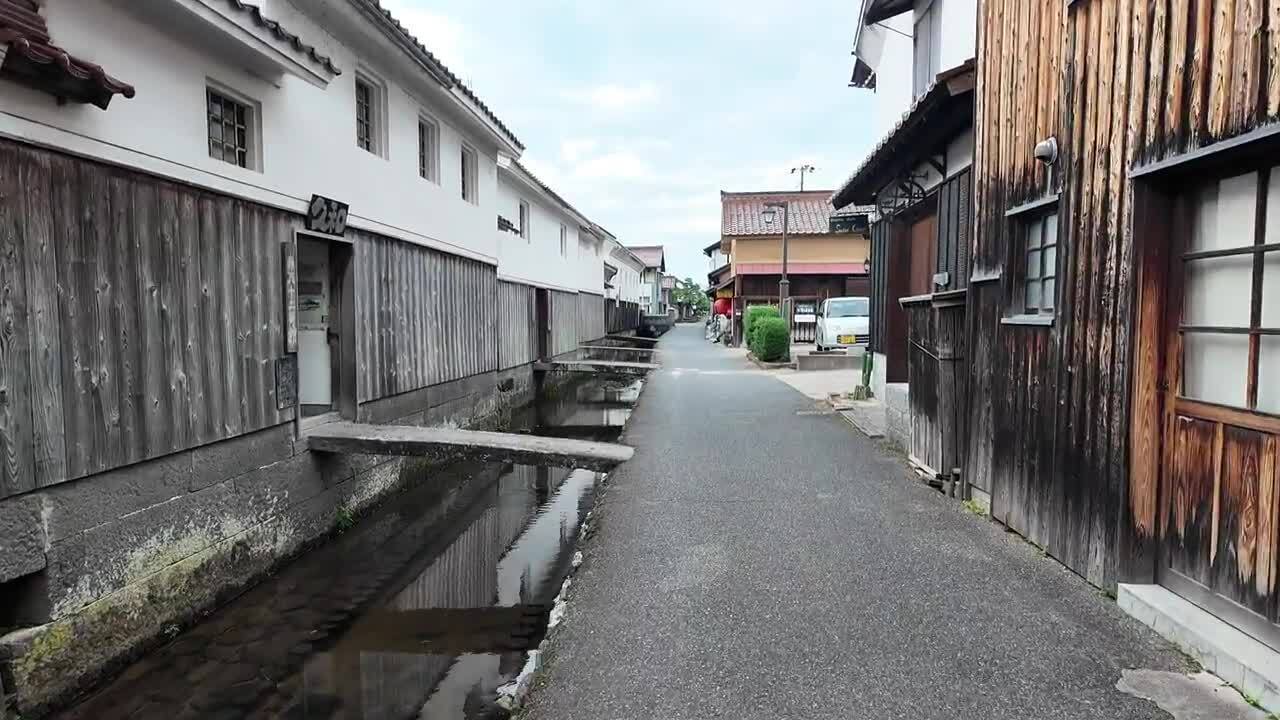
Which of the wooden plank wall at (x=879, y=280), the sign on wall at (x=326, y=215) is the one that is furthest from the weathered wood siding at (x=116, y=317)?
the wooden plank wall at (x=879, y=280)

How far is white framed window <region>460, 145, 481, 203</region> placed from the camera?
12.8m

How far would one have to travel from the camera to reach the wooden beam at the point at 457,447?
737 cm

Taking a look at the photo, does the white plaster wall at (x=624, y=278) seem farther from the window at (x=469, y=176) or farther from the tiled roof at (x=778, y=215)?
the window at (x=469, y=176)

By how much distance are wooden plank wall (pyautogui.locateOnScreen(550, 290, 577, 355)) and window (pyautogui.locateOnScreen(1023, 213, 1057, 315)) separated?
1544cm

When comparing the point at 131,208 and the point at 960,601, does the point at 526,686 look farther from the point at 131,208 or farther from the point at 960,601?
the point at 131,208

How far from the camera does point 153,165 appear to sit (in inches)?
206

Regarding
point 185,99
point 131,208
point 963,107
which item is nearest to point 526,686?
point 131,208

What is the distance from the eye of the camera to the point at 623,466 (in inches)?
310

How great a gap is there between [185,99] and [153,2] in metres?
0.79

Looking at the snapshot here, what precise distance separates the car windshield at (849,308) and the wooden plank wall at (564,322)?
800 centimetres

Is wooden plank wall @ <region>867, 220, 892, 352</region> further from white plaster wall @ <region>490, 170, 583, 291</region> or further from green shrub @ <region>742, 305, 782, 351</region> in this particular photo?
green shrub @ <region>742, 305, 782, 351</region>

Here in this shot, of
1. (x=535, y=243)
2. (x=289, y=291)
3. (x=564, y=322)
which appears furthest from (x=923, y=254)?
(x=564, y=322)

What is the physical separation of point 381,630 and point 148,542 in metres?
1.86

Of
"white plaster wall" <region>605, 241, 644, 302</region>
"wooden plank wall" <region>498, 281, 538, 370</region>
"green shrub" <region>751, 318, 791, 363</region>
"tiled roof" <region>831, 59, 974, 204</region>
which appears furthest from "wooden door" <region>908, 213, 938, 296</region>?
"white plaster wall" <region>605, 241, 644, 302</region>
